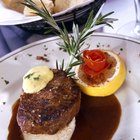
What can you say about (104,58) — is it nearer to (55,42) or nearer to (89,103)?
(89,103)

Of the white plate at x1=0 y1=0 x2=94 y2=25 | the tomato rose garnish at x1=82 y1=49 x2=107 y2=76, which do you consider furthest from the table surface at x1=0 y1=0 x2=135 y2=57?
the tomato rose garnish at x1=82 y1=49 x2=107 y2=76

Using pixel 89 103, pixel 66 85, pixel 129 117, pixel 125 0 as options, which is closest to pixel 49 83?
pixel 66 85

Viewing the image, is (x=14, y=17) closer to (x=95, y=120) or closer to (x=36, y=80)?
(x=36, y=80)

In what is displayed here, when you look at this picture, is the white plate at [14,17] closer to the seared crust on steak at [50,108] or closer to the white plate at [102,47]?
the white plate at [102,47]

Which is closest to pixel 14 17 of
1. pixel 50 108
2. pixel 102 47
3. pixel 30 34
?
pixel 30 34

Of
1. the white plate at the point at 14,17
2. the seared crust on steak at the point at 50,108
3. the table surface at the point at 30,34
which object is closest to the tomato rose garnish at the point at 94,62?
the seared crust on steak at the point at 50,108

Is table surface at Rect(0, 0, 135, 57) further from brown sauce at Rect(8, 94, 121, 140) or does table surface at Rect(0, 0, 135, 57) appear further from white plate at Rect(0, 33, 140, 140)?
brown sauce at Rect(8, 94, 121, 140)
